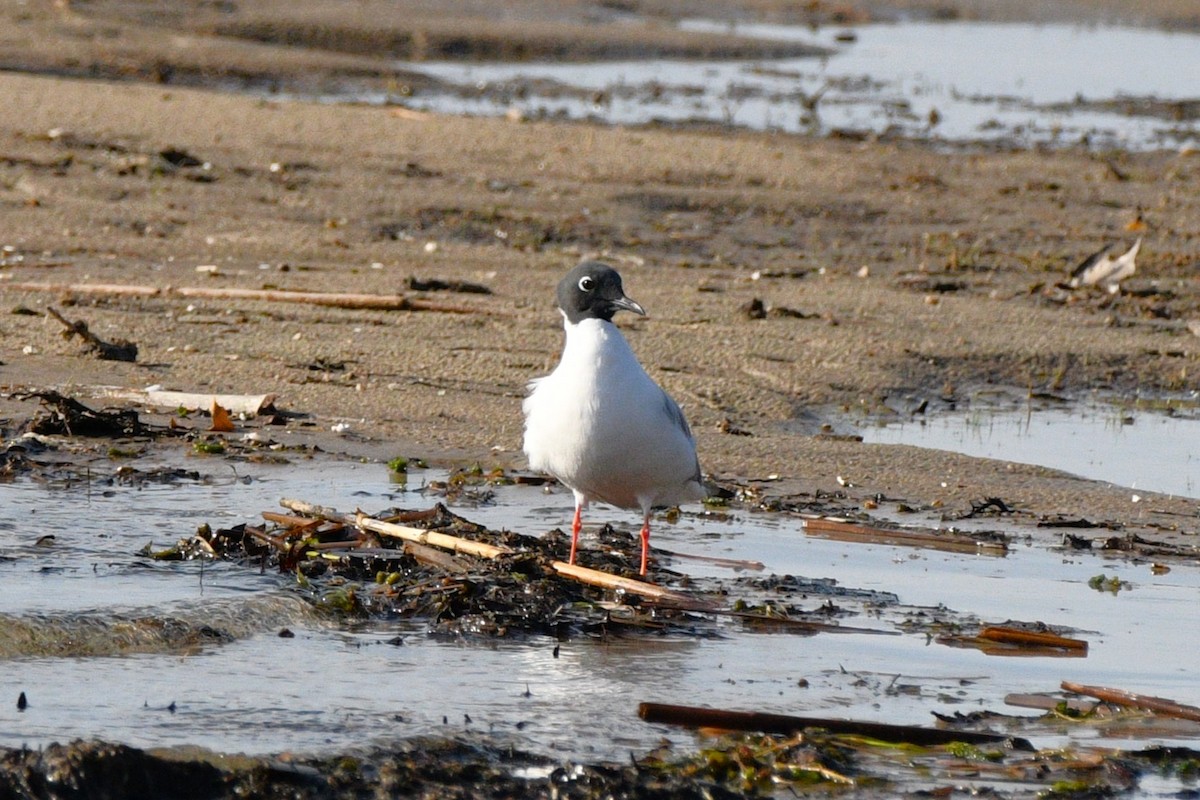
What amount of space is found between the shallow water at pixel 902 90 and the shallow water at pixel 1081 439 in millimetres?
10445

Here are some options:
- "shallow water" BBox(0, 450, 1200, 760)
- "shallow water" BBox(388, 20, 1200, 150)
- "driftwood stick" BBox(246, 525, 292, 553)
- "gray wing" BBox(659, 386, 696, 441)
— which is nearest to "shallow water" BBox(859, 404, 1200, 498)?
"shallow water" BBox(0, 450, 1200, 760)

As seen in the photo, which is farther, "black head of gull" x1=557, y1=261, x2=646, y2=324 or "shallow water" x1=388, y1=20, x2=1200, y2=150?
"shallow water" x1=388, y1=20, x2=1200, y2=150

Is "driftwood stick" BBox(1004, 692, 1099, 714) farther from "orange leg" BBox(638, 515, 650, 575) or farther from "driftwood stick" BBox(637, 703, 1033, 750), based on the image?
"orange leg" BBox(638, 515, 650, 575)

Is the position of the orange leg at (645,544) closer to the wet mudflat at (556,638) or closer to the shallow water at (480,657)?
the wet mudflat at (556,638)

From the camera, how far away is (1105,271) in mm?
13195

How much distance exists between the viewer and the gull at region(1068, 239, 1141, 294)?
13.1m

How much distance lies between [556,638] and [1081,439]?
472 cm

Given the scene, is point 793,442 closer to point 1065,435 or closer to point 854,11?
point 1065,435

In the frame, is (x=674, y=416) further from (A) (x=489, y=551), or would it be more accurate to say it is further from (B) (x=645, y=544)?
(A) (x=489, y=551)

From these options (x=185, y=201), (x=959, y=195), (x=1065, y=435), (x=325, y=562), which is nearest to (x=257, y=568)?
(x=325, y=562)

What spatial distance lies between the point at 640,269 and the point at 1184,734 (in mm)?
8014

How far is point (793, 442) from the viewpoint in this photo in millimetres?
8945

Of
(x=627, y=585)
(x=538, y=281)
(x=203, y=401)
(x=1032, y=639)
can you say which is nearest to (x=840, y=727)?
(x=1032, y=639)

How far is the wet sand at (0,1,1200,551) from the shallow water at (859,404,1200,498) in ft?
1.20
